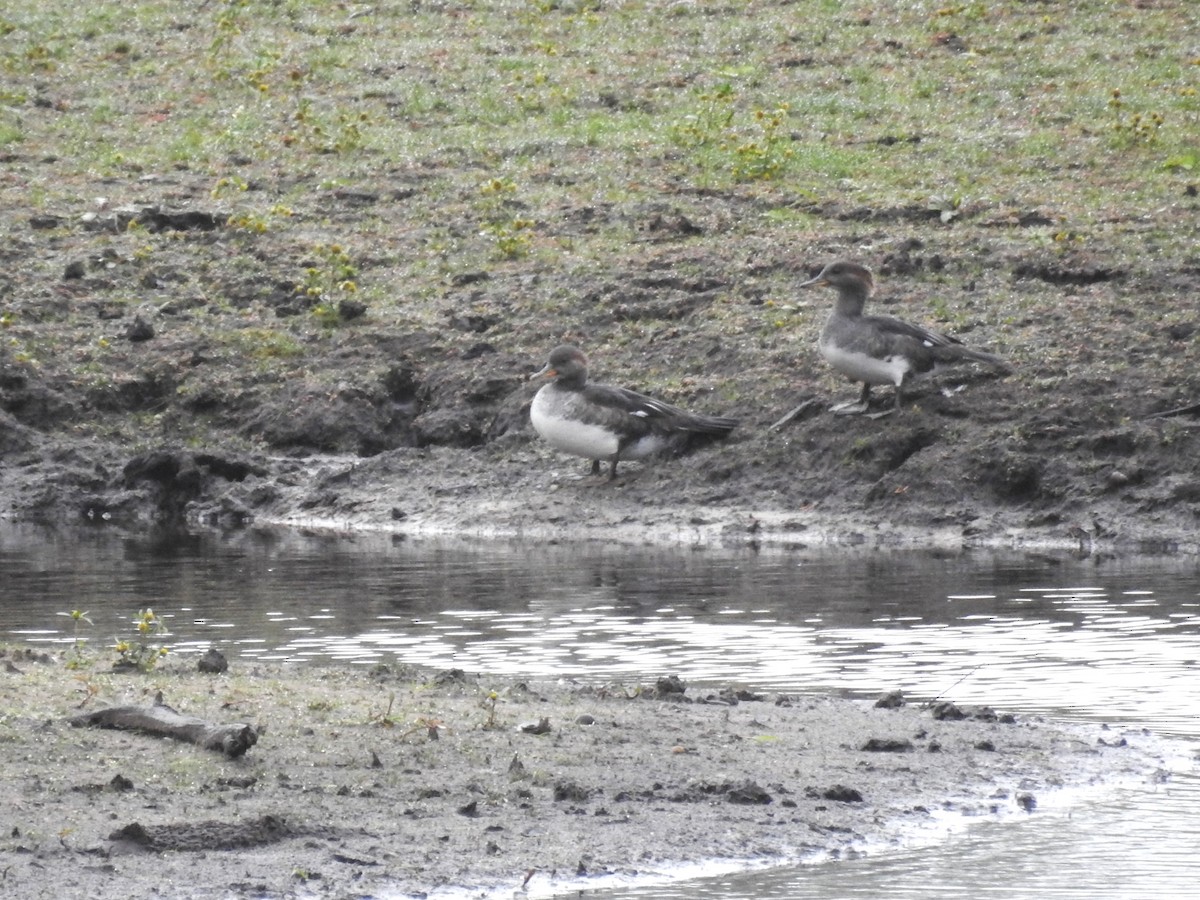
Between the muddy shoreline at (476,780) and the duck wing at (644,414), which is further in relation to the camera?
the duck wing at (644,414)

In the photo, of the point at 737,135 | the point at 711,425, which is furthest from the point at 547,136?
the point at 711,425

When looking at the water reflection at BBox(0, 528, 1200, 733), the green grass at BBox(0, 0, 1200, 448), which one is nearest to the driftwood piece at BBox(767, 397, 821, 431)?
the green grass at BBox(0, 0, 1200, 448)

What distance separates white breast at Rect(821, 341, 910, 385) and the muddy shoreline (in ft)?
23.6

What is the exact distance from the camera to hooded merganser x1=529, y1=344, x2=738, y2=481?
1752 centimetres

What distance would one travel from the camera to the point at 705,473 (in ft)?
57.7

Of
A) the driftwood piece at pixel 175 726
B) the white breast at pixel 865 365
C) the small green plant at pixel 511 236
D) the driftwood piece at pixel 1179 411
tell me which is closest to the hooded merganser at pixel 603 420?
the white breast at pixel 865 365

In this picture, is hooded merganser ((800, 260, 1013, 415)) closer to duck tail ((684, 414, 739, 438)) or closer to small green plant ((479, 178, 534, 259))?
duck tail ((684, 414, 739, 438))

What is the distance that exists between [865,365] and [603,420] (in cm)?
210

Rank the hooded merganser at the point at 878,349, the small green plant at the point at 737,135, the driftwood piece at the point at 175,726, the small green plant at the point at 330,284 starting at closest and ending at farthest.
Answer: the driftwood piece at the point at 175,726
the hooded merganser at the point at 878,349
the small green plant at the point at 330,284
the small green plant at the point at 737,135

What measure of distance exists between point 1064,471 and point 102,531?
745cm

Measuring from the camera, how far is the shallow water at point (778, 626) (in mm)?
7832

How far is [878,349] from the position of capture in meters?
17.0

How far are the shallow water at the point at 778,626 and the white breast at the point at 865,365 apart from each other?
2069 mm

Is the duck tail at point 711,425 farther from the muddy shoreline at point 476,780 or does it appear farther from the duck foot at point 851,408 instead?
the muddy shoreline at point 476,780
